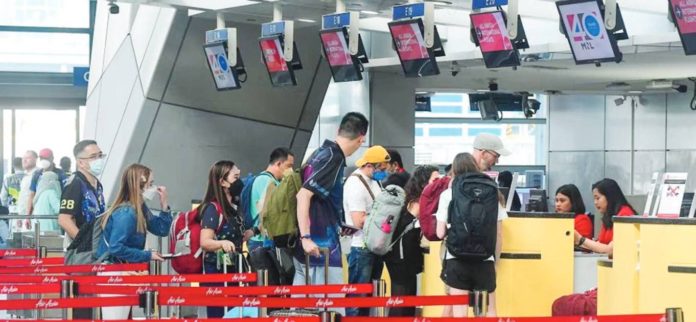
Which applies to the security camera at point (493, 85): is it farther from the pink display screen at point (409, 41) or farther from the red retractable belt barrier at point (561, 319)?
the red retractable belt barrier at point (561, 319)

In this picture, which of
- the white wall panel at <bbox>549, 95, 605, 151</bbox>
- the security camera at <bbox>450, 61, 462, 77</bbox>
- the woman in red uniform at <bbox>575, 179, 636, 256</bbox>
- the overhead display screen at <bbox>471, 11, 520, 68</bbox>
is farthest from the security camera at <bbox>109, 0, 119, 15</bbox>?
the white wall panel at <bbox>549, 95, 605, 151</bbox>

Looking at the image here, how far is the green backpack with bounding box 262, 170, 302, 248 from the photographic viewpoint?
928cm

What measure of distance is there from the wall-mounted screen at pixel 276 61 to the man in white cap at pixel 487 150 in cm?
642

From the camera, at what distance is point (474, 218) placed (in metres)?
9.45

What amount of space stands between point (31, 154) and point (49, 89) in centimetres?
872

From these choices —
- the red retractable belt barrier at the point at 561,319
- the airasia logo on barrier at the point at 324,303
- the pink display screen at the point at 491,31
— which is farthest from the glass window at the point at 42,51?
the red retractable belt barrier at the point at 561,319

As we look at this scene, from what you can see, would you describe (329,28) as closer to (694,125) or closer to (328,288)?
(328,288)

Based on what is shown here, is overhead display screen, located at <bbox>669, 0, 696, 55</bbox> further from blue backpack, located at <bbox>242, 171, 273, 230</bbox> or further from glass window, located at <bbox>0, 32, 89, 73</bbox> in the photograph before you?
glass window, located at <bbox>0, 32, 89, 73</bbox>

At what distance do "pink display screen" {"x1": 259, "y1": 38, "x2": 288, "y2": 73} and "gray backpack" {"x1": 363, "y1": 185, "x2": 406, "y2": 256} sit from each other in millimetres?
5722

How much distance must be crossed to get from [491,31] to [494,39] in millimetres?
87

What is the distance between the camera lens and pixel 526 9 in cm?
1617

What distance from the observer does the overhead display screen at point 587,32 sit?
42.7 feet

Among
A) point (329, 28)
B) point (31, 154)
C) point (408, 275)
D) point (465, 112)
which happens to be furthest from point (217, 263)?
point (465, 112)

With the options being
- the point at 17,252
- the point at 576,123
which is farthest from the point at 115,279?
the point at 576,123
